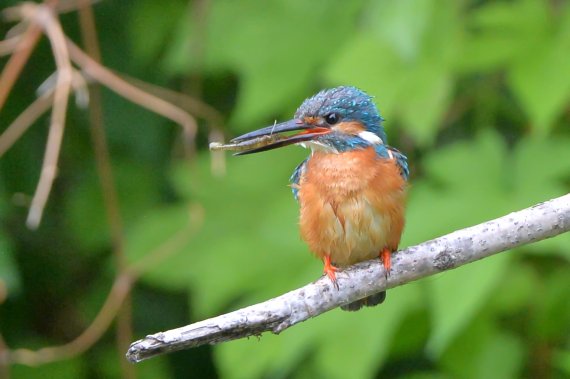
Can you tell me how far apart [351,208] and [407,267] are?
527mm

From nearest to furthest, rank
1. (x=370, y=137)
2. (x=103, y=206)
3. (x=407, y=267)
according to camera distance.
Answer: (x=407, y=267) → (x=370, y=137) → (x=103, y=206)

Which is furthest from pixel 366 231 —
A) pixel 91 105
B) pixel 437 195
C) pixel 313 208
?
pixel 91 105

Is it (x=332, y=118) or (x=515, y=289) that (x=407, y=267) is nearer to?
(x=332, y=118)

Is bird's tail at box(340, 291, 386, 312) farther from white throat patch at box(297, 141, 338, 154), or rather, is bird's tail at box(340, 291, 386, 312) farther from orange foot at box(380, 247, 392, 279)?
white throat patch at box(297, 141, 338, 154)

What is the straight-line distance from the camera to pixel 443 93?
11.3ft

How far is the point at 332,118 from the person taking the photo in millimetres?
3082

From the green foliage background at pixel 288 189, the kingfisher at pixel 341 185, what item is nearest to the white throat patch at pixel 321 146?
the kingfisher at pixel 341 185

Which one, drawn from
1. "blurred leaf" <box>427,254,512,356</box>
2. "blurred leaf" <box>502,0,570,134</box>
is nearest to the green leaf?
"blurred leaf" <box>502,0,570,134</box>

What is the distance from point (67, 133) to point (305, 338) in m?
1.78

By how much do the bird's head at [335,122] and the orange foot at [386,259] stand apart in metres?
0.41

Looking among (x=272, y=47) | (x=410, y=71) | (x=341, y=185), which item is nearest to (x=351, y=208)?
(x=341, y=185)

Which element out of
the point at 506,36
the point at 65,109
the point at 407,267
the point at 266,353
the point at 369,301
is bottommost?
the point at 407,267

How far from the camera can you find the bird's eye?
3.07m

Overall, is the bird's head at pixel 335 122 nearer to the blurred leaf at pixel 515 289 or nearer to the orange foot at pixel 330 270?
the orange foot at pixel 330 270
